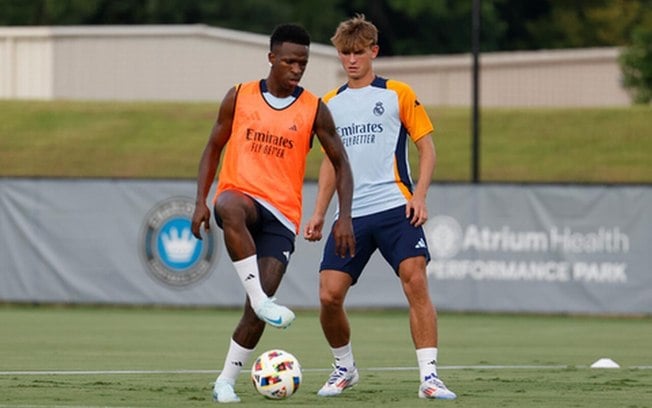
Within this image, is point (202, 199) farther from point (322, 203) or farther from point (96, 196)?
point (96, 196)

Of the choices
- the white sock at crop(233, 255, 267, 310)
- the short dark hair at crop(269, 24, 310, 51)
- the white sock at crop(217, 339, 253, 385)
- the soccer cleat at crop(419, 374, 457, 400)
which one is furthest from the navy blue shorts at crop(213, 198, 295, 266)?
the soccer cleat at crop(419, 374, 457, 400)

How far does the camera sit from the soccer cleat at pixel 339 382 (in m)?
10.3

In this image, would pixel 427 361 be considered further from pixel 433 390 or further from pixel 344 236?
pixel 344 236

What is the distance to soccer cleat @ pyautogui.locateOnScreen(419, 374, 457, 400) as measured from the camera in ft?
32.2

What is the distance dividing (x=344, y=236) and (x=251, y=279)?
2.30 feet

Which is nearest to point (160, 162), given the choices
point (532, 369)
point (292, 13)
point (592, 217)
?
point (592, 217)

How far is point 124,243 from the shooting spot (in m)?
21.3

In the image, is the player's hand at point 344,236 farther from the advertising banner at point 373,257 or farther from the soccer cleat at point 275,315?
the advertising banner at point 373,257

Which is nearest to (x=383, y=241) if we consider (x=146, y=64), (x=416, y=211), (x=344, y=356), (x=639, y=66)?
(x=416, y=211)

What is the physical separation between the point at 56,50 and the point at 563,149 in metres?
13.2

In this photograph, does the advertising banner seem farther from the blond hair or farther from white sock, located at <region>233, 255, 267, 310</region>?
white sock, located at <region>233, 255, 267, 310</region>

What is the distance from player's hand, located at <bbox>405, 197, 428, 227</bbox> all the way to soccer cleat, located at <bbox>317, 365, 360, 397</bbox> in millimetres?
1120

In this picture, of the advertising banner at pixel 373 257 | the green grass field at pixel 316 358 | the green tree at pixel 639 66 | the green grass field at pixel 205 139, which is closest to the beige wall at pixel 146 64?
the green tree at pixel 639 66

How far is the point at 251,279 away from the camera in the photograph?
944cm
